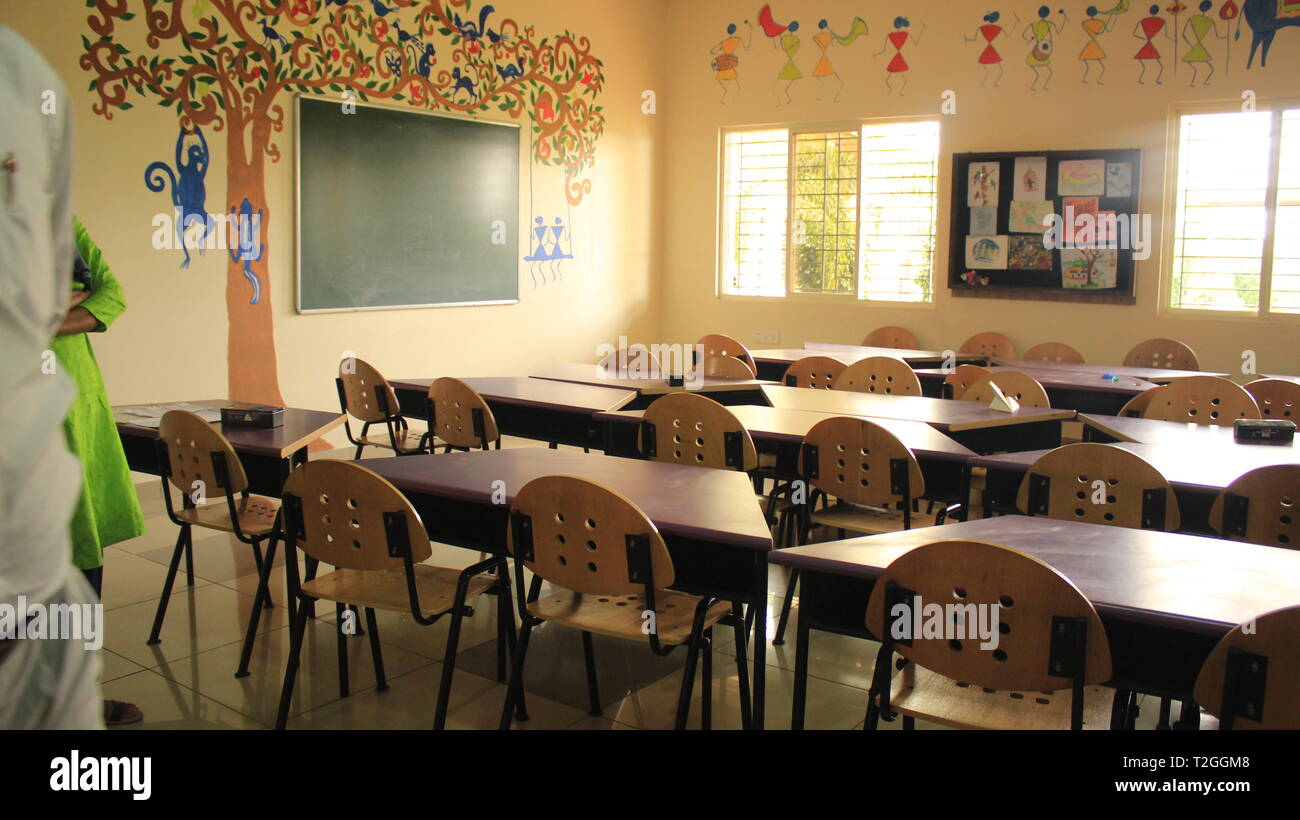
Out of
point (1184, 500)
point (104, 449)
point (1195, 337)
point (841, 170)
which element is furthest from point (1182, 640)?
point (841, 170)

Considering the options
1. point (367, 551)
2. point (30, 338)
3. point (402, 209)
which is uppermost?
point (402, 209)

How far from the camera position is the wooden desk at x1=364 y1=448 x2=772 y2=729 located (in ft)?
8.34

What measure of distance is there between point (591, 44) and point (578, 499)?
6837 mm

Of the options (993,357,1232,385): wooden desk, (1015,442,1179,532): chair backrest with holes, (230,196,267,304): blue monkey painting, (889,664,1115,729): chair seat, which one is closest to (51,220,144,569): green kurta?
(889,664,1115,729): chair seat

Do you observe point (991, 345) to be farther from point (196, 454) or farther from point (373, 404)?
point (196, 454)

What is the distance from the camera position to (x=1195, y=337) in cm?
725

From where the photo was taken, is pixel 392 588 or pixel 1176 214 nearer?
pixel 392 588

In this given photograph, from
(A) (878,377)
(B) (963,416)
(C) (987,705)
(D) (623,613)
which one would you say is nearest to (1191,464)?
(B) (963,416)

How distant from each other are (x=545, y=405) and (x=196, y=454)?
1.66m

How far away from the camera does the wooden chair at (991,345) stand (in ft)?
25.2

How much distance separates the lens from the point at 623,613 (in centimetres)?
274

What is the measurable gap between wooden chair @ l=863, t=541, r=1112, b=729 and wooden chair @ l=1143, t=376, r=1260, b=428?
9.70ft

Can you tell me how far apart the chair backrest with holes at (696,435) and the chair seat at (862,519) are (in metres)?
0.34
